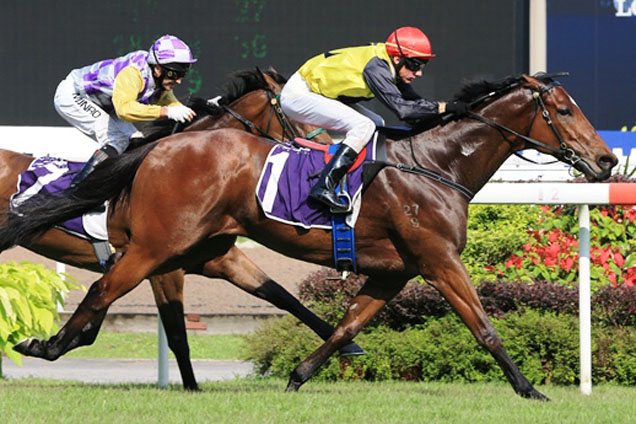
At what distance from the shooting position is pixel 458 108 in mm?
5020

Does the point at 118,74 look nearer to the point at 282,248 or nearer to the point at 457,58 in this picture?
the point at 282,248

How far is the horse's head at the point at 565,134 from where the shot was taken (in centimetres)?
492

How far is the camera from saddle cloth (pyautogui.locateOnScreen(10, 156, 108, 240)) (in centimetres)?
529

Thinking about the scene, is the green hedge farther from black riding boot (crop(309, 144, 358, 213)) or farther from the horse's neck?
black riding boot (crop(309, 144, 358, 213))

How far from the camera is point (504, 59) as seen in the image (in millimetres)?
11883

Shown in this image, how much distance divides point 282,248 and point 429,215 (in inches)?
27.5

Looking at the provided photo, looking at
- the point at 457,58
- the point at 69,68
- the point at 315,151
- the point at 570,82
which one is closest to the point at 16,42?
the point at 69,68

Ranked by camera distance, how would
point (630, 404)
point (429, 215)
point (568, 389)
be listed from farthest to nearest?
point (568, 389) < point (429, 215) < point (630, 404)

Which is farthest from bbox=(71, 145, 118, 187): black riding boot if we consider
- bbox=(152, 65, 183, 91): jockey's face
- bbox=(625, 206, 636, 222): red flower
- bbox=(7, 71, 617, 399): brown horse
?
bbox=(625, 206, 636, 222): red flower

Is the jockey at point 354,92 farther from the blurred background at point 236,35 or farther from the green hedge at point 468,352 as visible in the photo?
the blurred background at point 236,35

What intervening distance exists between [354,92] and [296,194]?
1.99ft

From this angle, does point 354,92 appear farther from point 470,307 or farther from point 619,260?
point 619,260

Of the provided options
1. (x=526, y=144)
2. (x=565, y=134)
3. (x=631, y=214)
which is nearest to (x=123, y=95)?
(x=526, y=144)

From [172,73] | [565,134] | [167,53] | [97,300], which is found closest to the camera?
[97,300]
